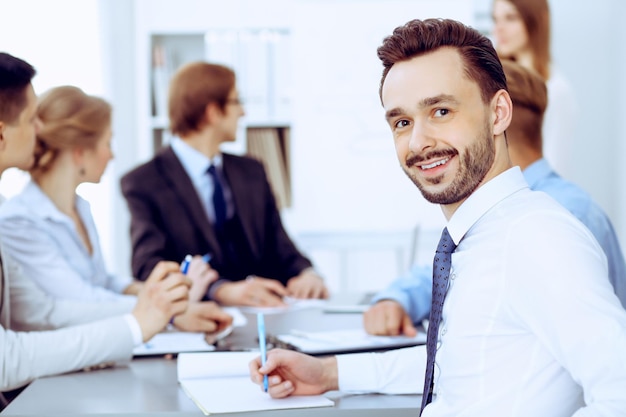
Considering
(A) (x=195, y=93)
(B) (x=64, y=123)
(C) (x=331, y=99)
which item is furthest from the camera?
(C) (x=331, y=99)

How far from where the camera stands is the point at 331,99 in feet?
14.5

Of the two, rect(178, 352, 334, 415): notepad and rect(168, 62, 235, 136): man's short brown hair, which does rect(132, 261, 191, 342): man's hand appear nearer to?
rect(178, 352, 334, 415): notepad

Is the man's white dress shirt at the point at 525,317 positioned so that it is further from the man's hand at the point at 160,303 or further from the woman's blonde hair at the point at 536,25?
the woman's blonde hair at the point at 536,25

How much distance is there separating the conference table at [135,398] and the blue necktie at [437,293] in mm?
160

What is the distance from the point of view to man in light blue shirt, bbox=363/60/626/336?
1.88 metres

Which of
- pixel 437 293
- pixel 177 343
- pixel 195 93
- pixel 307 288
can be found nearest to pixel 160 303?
pixel 177 343

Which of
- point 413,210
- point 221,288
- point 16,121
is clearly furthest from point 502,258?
point 413,210

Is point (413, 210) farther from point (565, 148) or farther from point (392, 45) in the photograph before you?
point (392, 45)

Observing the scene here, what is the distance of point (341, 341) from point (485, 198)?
2.38 feet

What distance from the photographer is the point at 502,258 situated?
3.67 feet

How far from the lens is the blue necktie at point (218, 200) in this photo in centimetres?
322

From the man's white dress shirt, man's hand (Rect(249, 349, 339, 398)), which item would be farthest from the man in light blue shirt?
the man's white dress shirt

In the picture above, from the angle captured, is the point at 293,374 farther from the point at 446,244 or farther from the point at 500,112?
the point at 500,112

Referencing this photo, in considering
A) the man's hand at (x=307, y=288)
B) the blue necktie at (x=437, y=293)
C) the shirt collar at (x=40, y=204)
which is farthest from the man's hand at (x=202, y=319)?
the blue necktie at (x=437, y=293)
